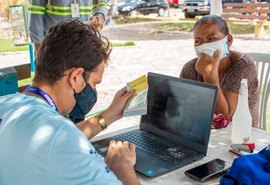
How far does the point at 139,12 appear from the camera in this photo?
62.7 feet

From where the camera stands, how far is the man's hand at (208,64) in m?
2.09

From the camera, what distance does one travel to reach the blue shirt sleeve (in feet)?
2.86

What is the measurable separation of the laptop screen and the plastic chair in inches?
44.0

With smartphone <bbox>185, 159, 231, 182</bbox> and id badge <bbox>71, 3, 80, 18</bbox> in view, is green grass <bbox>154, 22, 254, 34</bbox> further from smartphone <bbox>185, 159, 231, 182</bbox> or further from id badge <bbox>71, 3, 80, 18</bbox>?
smartphone <bbox>185, 159, 231, 182</bbox>

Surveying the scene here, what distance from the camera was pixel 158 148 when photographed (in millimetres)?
1582

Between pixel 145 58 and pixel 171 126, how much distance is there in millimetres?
6236

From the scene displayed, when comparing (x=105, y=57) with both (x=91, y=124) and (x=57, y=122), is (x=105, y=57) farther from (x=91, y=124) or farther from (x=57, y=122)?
(x=91, y=124)

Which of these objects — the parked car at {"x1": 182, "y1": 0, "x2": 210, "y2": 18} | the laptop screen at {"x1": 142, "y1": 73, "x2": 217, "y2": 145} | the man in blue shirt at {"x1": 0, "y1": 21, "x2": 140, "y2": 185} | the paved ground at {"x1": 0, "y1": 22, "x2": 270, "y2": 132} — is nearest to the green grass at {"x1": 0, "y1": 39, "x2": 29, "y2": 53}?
the paved ground at {"x1": 0, "y1": 22, "x2": 270, "y2": 132}

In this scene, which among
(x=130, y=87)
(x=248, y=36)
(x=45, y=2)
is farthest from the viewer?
(x=248, y=36)

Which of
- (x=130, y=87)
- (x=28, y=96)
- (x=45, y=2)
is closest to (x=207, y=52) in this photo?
(x=130, y=87)

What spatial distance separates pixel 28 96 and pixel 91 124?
0.67 m

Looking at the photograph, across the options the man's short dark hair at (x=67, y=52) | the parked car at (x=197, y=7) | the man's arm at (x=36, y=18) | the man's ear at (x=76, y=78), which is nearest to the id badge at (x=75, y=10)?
the man's arm at (x=36, y=18)

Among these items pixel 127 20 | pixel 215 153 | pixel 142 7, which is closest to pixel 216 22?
pixel 215 153

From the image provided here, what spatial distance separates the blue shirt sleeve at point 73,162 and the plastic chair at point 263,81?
74.2 inches
